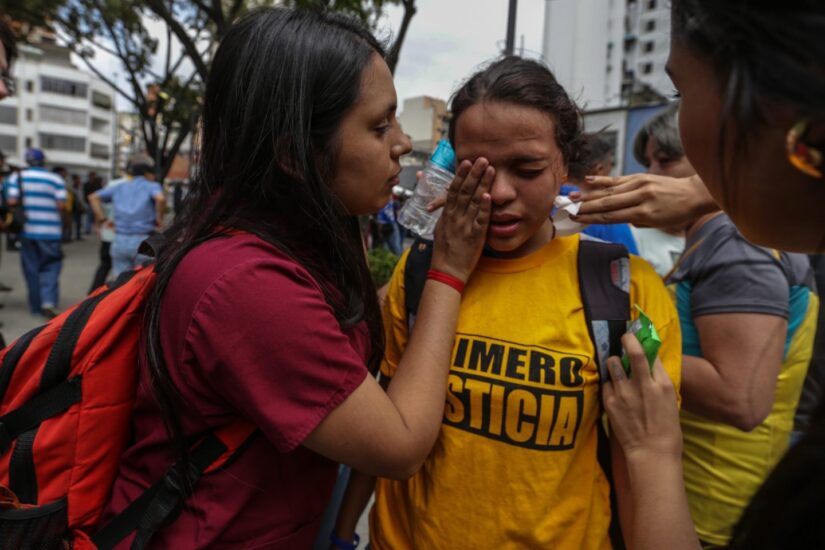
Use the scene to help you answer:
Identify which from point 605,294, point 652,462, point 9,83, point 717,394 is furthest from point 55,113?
point 652,462

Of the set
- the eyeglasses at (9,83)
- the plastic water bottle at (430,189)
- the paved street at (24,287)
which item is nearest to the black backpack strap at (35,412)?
the plastic water bottle at (430,189)

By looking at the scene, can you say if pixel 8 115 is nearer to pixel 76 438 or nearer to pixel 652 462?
pixel 76 438

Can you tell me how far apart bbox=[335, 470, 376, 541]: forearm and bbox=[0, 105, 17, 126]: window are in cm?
5830

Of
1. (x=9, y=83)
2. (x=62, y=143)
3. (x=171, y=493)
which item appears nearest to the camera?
(x=171, y=493)

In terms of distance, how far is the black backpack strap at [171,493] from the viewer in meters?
1.10

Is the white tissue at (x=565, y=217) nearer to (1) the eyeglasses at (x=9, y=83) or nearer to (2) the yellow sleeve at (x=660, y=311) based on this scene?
(2) the yellow sleeve at (x=660, y=311)

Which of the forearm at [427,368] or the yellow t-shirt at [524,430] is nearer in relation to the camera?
the forearm at [427,368]

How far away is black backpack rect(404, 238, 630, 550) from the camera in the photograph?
126 centimetres

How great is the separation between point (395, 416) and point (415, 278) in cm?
45

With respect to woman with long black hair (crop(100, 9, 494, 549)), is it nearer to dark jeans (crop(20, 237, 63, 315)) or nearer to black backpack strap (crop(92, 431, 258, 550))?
black backpack strap (crop(92, 431, 258, 550))

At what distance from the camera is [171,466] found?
1113 mm

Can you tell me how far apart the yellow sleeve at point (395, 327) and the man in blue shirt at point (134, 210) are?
16.7 feet

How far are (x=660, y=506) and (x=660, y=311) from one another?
1.47ft

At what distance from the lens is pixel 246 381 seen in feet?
3.26
